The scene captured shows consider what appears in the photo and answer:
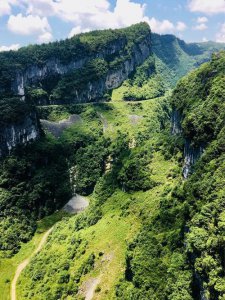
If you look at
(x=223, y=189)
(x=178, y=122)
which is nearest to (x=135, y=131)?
(x=178, y=122)

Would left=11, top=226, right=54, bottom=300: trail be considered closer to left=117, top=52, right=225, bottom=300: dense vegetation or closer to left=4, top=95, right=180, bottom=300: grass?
left=4, top=95, right=180, bottom=300: grass

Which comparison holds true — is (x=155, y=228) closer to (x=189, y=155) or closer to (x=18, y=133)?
(x=189, y=155)

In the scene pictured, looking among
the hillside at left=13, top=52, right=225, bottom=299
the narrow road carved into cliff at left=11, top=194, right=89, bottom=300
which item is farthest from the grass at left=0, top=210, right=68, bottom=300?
the hillside at left=13, top=52, right=225, bottom=299

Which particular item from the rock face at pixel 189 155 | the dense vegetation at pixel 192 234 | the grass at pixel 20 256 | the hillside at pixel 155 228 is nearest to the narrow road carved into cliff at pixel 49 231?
the grass at pixel 20 256

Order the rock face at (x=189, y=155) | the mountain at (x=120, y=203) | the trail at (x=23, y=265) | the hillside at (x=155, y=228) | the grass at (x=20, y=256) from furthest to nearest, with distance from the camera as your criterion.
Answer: the grass at (x=20, y=256), the trail at (x=23, y=265), the rock face at (x=189, y=155), the mountain at (x=120, y=203), the hillside at (x=155, y=228)

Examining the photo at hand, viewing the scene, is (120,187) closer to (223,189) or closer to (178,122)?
(178,122)

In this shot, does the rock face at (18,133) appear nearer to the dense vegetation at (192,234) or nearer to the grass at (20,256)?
the grass at (20,256)

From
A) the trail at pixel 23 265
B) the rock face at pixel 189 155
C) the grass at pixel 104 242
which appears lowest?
the trail at pixel 23 265
